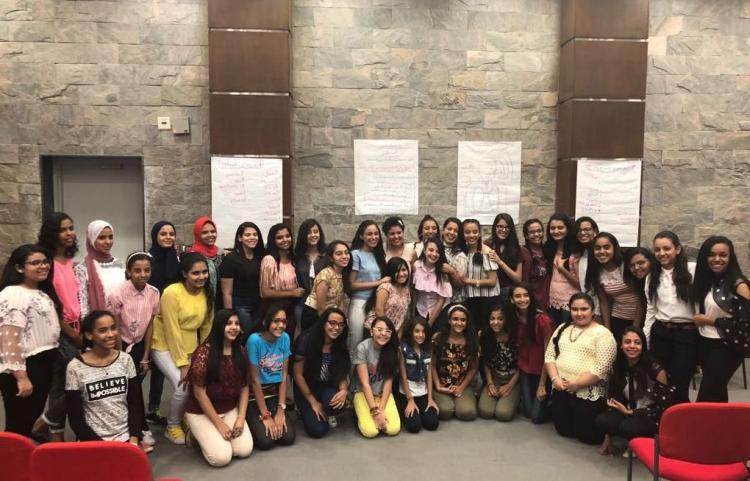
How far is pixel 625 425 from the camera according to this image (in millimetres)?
2822

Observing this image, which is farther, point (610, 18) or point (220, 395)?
point (610, 18)

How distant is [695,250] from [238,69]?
5.06 m

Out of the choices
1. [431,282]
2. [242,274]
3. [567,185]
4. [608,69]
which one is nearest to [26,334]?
[242,274]

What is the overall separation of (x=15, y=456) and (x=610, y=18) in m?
5.58

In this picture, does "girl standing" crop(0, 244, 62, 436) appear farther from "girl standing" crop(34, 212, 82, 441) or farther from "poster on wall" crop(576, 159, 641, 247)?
"poster on wall" crop(576, 159, 641, 247)

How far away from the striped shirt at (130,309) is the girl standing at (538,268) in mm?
2723

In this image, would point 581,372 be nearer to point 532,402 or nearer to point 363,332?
point 532,402

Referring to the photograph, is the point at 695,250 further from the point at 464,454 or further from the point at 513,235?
the point at 464,454

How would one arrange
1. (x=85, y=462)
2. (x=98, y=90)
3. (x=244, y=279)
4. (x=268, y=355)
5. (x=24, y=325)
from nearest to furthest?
(x=85, y=462) < (x=24, y=325) < (x=268, y=355) < (x=244, y=279) < (x=98, y=90)

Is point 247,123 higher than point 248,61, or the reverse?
point 248,61

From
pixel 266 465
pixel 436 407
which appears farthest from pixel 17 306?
pixel 436 407

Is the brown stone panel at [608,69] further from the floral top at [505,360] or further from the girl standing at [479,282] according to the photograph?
the floral top at [505,360]

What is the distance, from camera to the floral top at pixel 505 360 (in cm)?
362

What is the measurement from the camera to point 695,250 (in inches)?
215
